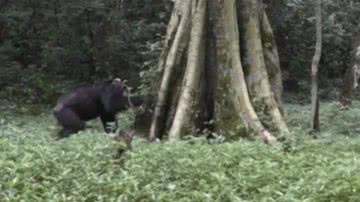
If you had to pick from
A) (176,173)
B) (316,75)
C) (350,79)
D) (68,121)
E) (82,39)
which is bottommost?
(68,121)

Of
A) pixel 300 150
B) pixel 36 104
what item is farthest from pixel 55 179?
pixel 36 104

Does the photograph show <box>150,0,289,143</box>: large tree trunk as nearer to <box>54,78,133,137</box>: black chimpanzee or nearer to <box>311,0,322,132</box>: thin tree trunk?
<box>311,0,322,132</box>: thin tree trunk

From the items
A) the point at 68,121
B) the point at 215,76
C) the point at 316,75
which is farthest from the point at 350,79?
the point at 68,121

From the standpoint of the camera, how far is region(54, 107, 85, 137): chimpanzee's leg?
32.2ft

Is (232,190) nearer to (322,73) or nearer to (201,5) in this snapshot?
(201,5)

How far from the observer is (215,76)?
8703 millimetres

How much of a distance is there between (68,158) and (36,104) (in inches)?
349

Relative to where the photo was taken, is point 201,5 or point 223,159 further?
point 201,5

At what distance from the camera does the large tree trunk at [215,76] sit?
8.39 metres

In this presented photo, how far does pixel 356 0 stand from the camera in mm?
16938

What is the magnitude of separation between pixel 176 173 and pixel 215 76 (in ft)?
10.9

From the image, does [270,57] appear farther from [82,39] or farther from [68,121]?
[82,39]

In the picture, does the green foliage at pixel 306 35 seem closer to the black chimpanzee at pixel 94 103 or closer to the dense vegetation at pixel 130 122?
the dense vegetation at pixel 130 122

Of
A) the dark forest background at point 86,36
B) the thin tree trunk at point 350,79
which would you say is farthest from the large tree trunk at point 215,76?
the dark forest background at point 86,36
